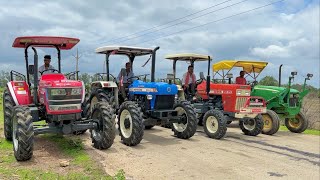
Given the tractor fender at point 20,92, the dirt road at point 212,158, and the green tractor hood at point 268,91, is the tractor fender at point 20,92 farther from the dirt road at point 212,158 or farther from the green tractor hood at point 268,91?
the green tractor hood at point 268,91

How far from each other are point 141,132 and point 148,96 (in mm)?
1354

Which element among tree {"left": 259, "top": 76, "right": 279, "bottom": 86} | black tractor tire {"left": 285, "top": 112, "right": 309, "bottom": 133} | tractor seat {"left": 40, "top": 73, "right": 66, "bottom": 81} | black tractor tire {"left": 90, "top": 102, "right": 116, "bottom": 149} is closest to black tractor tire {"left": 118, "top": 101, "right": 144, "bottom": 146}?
black tractor tire {"left": 90, "top": 102, "right": 116, "bottom": 149}

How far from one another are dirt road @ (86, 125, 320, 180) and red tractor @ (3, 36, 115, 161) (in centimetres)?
66

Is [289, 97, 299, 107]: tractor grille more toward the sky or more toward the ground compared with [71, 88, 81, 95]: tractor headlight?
more toward the ground

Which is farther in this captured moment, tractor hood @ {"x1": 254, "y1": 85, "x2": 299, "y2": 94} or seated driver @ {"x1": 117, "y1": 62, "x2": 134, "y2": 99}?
tractor hood @ {"x1": 254, "y1": 85, "x2": 299, "y2": 94}

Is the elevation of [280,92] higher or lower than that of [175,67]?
lower

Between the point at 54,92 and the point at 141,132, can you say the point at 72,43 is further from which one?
the point at 141,132

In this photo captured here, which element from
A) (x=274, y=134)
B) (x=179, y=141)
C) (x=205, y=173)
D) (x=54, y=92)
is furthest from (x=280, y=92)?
(x=54, y=92)

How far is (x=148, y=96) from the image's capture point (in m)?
9.37

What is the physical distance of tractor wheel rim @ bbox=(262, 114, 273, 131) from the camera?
463 inches

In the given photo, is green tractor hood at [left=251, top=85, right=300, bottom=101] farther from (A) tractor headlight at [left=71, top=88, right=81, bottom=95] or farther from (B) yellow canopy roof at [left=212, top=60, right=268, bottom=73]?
(A) tractor headlight at [left=71, top=88, right=81, bottom=95]

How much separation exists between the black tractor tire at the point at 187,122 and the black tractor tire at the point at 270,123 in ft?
11.2

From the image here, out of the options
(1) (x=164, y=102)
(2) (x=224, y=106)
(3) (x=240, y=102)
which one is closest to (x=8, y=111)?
(1) (x=164, y=102)

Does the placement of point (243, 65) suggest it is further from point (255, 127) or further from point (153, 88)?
point (153, 88)
